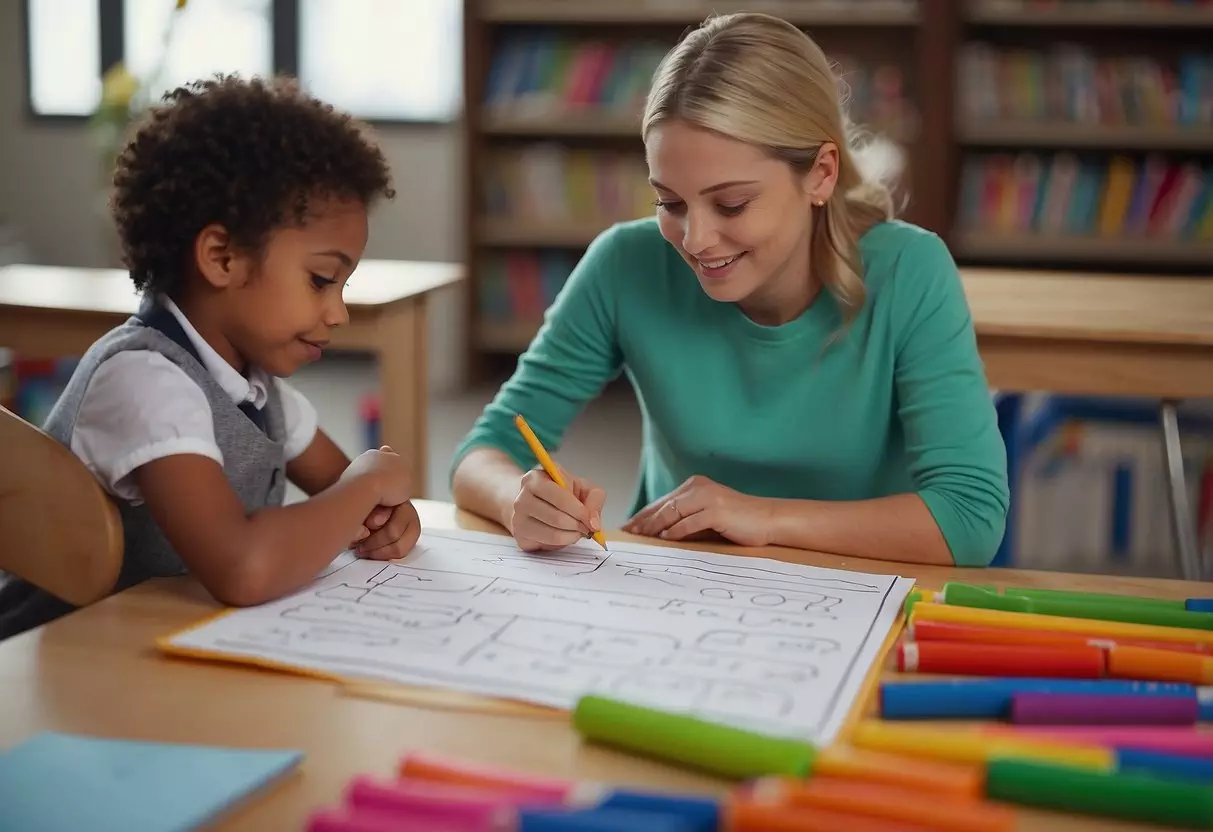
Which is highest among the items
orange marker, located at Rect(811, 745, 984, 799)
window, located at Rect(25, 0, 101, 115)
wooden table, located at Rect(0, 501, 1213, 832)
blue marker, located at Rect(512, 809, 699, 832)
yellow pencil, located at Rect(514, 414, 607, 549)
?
window, located at Rect(25, 0, 101, 115)

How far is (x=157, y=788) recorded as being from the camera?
66 centimetres

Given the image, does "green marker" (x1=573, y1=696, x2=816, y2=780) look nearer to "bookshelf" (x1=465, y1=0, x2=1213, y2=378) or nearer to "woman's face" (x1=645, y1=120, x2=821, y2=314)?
"woman's face" (x1=645, y1=120, x2=821, y2=314)

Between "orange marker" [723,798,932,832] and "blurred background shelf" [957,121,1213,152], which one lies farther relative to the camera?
"blurred background shelf" [957,121,1213,152]

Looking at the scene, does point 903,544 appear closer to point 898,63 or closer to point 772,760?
point 772,760

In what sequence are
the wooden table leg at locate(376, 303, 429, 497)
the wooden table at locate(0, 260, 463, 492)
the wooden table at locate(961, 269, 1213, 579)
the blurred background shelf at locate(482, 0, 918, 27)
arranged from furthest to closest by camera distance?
1. the blurred background shelf at locate(482, 0, 918, 27)
2. the wooden table leg at locate(376, 303, 429, 497)
3. the wooden table at locate(0, 260, 463, 492)
4. the wooden table at locate(961, 269, 1213, 579)

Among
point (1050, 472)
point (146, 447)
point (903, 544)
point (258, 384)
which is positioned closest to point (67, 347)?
point (258, 384)

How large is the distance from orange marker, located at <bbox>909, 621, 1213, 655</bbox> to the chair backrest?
614mm

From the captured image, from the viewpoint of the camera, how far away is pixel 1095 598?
956 millimetres

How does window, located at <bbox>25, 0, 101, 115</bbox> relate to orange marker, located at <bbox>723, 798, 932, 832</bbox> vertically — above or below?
above

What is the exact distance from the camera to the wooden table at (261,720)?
688 mm

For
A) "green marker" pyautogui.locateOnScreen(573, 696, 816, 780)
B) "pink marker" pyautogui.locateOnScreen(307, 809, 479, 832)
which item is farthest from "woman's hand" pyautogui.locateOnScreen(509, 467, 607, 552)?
"pink marker" pyautogui.locateOnScreen(307, 809, 479, 832)

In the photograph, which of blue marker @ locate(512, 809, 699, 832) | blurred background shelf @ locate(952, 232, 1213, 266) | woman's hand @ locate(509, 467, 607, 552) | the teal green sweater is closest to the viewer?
blue marker @ locate(512, 809, 699, 832)

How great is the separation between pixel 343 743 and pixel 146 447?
1.23 ft

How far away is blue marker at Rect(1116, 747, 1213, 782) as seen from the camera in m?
0.67
